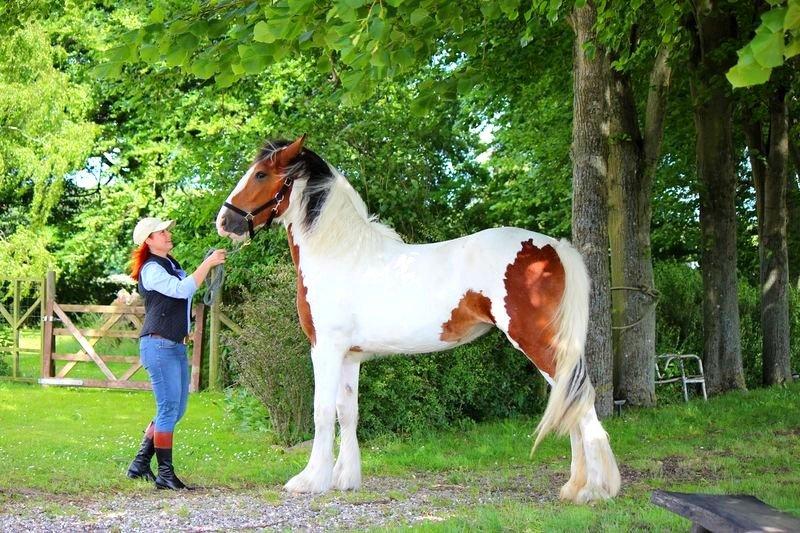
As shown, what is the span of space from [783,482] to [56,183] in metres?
17.7

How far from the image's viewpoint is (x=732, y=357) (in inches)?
518

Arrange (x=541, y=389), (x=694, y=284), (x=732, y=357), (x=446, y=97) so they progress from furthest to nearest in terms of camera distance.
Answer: (x=694, y=284)
(x=732, y=357)
(x=541, y=389)
(x=446, y=97)

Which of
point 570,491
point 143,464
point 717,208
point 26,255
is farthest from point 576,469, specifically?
point 26,255

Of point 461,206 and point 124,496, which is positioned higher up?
point 461,206

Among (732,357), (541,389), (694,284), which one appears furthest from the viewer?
(694,284)

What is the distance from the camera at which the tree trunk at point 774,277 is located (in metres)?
13.9

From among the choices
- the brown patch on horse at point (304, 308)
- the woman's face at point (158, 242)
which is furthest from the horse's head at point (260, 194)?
the woman's face at point (158, 242)

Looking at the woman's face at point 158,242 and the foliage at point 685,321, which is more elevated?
the woman's face at point 158,242

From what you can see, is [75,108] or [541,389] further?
[75,108]

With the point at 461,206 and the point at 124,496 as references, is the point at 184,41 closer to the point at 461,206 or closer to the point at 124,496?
the point at 124,496

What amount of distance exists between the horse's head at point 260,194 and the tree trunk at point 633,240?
5.31m

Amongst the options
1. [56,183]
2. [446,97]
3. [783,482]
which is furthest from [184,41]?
[56,183]

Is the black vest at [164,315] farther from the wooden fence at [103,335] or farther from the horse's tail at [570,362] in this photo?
the wooden fence at [103,335]

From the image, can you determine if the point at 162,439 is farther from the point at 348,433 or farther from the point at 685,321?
the point at 685,321
